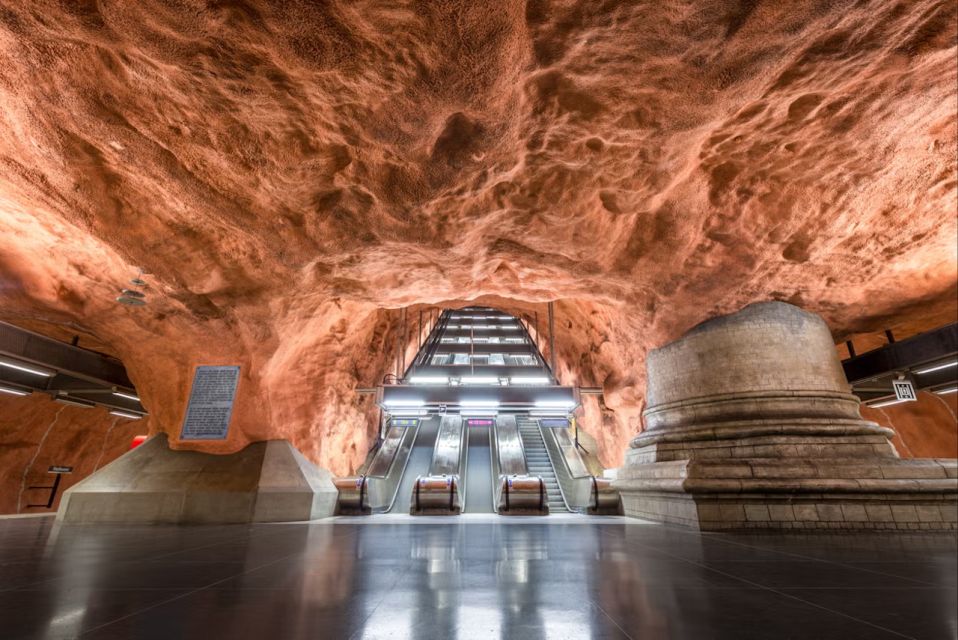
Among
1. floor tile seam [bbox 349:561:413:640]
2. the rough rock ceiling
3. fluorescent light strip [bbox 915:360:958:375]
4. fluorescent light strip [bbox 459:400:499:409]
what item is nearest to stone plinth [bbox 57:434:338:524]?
the rough rock ceiling

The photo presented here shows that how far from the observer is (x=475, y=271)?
19.4 feet

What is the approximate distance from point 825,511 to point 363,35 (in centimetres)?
582

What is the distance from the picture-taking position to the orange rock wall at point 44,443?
982 centimetres

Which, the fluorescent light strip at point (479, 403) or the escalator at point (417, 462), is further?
the fluorescent light strip at point (479, 403)

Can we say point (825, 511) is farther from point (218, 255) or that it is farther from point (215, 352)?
point (215, 352)

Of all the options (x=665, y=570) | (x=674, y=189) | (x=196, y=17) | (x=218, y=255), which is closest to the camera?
(x=665, y=570)

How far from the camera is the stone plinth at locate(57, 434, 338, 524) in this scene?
5922mm

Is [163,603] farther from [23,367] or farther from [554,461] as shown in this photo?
[554,461]

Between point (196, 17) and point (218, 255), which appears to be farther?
point (218, 255)

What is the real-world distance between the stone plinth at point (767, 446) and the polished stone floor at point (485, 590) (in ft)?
2.52

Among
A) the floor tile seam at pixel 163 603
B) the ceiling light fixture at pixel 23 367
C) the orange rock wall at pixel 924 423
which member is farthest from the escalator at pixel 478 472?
the orange rock wall at pixel 924 423

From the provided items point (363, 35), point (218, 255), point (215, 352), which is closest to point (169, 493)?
point (215, 352)

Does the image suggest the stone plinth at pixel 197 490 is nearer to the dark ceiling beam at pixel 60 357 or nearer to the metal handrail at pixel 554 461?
the dark ceiling beam at pixel 60 357

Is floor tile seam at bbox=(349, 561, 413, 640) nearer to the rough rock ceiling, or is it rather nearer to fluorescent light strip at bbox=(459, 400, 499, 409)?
the rough rock ceiling
